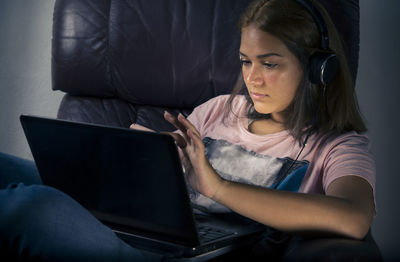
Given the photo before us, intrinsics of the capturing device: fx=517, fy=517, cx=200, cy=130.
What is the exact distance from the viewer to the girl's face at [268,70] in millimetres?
1202

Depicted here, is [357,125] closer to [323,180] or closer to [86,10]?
[323,180]

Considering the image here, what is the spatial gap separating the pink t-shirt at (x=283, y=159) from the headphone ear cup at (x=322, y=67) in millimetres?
141

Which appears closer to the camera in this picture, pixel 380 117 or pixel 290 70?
pixel 290 70

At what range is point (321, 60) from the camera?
112cm

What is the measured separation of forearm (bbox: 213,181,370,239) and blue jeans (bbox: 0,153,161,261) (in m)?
0.22

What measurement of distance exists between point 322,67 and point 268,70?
0.46 feet

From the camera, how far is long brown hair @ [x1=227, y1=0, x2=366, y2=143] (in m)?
1.20

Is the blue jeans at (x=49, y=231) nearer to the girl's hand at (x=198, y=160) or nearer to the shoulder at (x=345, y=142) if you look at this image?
the girl's hand at (x=198, y=160)

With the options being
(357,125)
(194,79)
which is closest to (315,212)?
(357,125)

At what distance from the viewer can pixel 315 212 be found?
0.91 meters

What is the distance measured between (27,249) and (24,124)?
306 millimetres

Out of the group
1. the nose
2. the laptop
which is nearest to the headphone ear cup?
the nose

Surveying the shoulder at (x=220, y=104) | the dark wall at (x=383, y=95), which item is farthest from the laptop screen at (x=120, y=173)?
the dark wall at (x=383, y=95)

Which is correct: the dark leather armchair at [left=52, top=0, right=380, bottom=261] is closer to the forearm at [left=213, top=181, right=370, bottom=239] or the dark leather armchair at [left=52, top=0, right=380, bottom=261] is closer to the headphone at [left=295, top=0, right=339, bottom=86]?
the headphone at [left=295, top=0, right=339, bottom=86]
